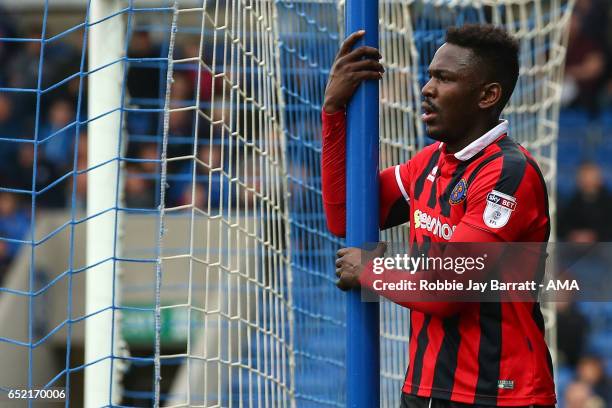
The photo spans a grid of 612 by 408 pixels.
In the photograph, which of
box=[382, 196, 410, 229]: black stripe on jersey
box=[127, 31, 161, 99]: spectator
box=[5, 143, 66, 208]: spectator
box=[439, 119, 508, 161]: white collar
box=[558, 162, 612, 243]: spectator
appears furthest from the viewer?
box=[558, 162, 612, 243]: spectator

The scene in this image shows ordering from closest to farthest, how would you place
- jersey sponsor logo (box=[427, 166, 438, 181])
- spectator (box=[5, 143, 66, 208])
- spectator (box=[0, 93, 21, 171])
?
jersey sponsor logo (box=[427, 166, 438, 181]) < spectator (box=[5, 143, 66, 208]) < spectator (box=[0, 93, 21, 171])

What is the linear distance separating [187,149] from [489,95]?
4.43 metres

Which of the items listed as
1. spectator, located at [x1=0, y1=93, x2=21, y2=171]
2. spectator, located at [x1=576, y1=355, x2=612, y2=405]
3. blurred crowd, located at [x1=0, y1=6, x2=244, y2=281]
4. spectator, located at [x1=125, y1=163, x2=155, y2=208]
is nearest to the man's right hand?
blurred crowd, located at [x1=0, y1=6, x2=244, y2=281]

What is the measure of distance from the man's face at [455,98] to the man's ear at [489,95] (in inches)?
0.4

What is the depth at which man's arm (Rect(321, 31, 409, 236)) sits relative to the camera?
2.34 meters

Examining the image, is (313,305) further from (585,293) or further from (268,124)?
(585,293)

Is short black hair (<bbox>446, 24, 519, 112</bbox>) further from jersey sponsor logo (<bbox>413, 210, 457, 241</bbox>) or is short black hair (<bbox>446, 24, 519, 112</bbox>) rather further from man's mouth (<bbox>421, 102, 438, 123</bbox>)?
jersey sponsor logo (<bbox>413, 210, 457, 241</bbox>)

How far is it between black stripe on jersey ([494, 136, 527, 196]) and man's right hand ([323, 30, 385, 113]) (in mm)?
348

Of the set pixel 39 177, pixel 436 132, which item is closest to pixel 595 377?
pixel 39 177

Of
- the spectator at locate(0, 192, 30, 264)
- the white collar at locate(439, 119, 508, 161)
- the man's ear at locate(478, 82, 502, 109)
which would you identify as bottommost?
the white collar at locate(439, 119, 508, 161)

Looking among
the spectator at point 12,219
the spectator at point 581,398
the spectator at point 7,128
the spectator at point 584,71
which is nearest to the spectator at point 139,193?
the spectator at point 12,219

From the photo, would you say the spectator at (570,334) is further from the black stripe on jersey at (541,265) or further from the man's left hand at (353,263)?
the man's left hand at (353,263)

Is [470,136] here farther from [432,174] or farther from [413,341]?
[413,341]

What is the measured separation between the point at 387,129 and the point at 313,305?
77 cm
